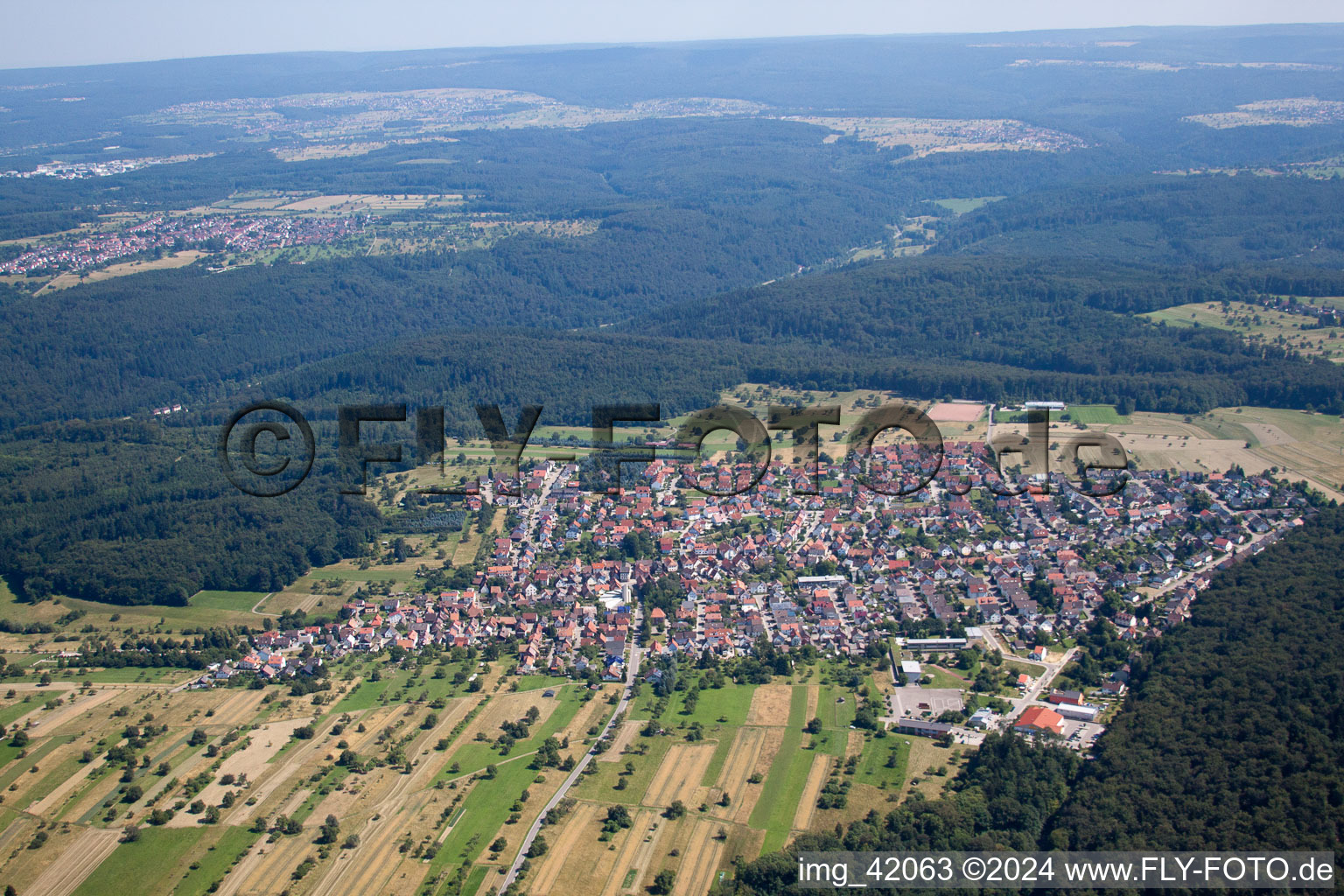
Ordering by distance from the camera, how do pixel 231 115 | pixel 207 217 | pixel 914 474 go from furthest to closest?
pixel 231 115 < pixel 207 217 < pixel 914 474

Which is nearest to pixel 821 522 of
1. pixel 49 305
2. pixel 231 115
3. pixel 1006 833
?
pixel 1006 833

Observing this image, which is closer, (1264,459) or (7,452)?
(1264,459)

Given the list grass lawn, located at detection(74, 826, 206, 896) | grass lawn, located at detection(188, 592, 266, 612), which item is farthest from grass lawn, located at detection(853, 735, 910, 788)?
grass lawn, located at detection(188, 592, 266, 612)

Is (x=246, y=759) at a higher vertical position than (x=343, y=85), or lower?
lower

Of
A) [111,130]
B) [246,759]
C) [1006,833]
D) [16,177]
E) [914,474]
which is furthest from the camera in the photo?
[111,130]

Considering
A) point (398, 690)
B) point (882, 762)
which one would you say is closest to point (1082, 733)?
point (882, 762)

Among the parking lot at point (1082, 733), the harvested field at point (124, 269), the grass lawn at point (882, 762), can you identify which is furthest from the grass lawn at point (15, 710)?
the harvested field at point (124, 269)

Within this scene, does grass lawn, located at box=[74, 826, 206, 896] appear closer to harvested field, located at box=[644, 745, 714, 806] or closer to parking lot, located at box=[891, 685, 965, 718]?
harvested field, located at box=[644, 745, 714, 806]

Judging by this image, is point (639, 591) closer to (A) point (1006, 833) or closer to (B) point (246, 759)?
(B) point (246, 759)

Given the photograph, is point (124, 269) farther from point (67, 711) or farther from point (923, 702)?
point (923, 702)
